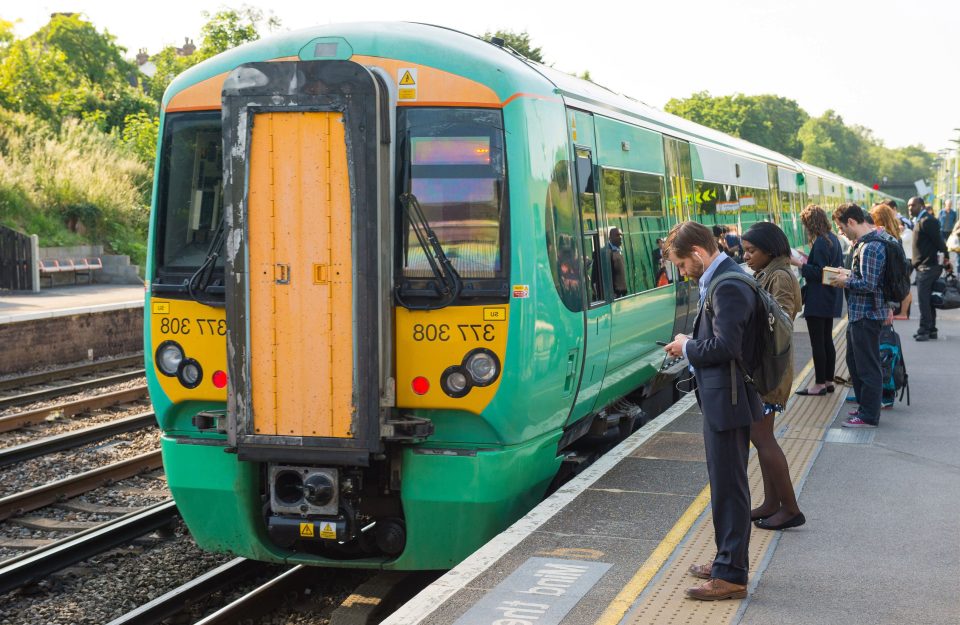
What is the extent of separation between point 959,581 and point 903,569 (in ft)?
0.84

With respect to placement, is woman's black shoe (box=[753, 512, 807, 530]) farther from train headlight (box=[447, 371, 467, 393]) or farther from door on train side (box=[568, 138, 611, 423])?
train headlight (box=[447, 371, 467, 393])

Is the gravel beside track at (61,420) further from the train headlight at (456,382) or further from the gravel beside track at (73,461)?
the train headlight at (456,382)

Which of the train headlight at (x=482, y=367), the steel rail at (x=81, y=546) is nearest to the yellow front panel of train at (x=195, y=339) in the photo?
the train headlight at (x=482, y=367)

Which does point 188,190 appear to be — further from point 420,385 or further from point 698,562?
point 698,562

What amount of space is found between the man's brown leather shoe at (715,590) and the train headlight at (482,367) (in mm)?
1511

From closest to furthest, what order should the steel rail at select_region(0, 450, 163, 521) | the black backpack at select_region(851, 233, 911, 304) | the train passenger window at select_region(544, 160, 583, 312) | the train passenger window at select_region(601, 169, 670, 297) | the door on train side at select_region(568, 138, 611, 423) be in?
the train passenger window at select_region(544, 160, 583, 312), the door on train side at select_region(568, 138, 611, 423), the train passenger window at select_region(601, 169, 670, 297), the steel rail at select_region(0, 450, 163, 521), the black backpack at select_region(851, 233, 911, 304)

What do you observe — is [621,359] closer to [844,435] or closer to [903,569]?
[844,435]

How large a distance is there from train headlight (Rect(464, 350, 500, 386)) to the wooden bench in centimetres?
1951

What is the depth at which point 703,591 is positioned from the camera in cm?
485

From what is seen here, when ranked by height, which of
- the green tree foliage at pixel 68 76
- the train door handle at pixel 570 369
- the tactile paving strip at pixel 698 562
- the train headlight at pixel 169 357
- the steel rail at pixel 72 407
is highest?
the green tree foliage at pixel 68 76

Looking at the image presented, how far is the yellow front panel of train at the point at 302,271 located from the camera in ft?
18.3

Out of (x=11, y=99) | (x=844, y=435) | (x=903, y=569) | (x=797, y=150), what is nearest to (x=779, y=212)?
(x=844, y=435)

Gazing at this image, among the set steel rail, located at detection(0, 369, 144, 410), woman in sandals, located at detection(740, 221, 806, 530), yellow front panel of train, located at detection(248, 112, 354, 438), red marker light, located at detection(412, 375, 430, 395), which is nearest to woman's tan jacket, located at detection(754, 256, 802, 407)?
woman in sandals, located at detection(740, 221, 806, 530)

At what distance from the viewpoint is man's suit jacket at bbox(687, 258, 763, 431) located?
4.75 metres
